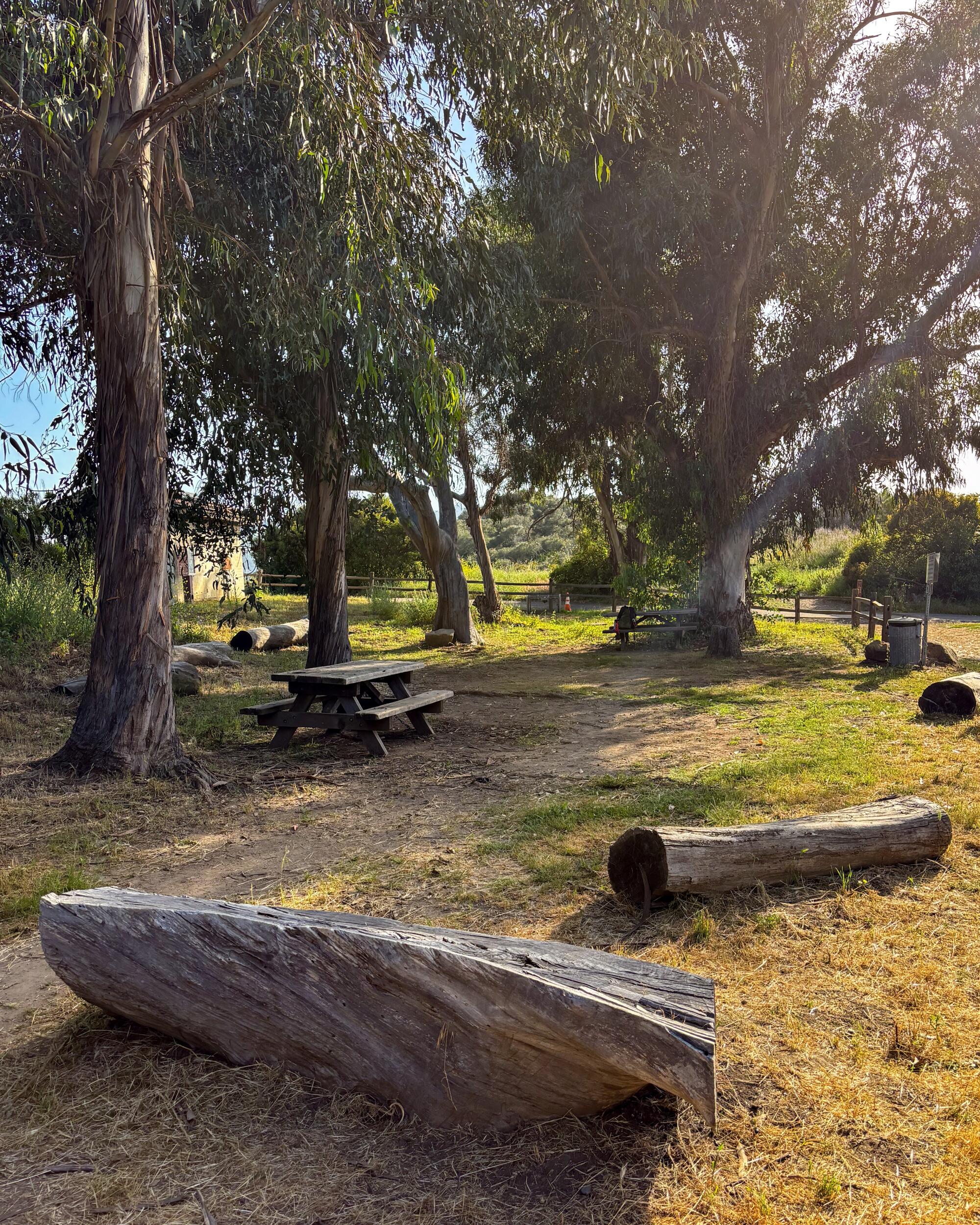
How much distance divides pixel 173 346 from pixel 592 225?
7.97m

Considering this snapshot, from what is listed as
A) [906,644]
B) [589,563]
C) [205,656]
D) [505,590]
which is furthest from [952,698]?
[589,563]

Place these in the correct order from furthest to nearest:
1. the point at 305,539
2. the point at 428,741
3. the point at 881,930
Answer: the point at 305,539
the point at 428,741
the point at 881,930

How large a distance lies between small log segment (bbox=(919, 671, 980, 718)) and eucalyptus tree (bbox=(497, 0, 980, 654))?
6424 mm

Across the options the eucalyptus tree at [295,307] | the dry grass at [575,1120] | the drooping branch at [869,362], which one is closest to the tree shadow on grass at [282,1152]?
the dry grass at [575,1120]

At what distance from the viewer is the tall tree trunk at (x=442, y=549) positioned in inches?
641

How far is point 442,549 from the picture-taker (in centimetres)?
1642

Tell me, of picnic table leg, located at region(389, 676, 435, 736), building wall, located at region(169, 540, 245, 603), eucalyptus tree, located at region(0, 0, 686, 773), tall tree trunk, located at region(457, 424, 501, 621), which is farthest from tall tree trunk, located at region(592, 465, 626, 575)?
eucalyptus tree, located at region(0, 0, 686, 773)

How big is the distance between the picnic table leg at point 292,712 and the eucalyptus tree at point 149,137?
1.18 m

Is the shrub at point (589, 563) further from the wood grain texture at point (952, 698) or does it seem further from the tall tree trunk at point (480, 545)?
the wood grain texture at point (952, 698)

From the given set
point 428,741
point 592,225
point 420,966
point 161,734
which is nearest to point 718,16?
point 592,225

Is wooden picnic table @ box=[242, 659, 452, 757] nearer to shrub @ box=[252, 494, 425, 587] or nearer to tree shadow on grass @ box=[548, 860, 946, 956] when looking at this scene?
tree shadow on grass @ box=[548, 860, 946, 956]

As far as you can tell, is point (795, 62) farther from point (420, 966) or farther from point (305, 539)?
point (420, 966)

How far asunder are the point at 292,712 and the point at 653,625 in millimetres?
10475

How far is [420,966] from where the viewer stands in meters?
2.50
